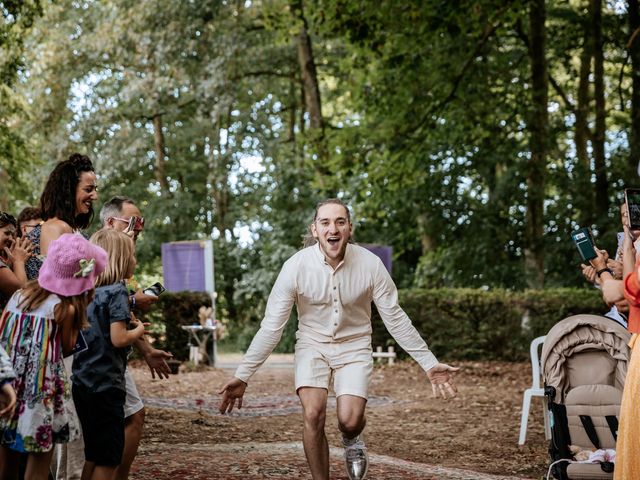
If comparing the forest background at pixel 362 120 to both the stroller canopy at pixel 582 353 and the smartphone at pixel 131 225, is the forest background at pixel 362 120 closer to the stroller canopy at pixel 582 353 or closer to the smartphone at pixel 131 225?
the smartphone at pixel 131 225

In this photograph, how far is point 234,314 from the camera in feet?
110

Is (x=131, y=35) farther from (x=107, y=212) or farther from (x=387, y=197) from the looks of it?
(x=107, y=212)

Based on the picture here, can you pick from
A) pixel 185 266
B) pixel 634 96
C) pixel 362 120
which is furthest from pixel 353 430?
pixel 362 120

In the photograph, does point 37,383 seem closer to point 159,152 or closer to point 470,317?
point 470,317

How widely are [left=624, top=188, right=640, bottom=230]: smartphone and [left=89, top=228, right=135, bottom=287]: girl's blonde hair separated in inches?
110

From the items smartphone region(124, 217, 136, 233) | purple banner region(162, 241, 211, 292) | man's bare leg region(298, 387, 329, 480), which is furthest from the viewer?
purple banner region(162, 241, 211, 292)

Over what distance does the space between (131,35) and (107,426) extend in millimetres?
22458

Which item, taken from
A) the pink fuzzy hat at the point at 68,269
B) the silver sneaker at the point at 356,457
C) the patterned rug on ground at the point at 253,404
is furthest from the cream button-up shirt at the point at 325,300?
the patterned rug on ground at the point at 253,404

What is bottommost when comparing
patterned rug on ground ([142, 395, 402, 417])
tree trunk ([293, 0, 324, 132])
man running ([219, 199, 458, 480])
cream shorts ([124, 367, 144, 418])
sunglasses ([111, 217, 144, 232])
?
patterned rug on ground ([142, 395, 402, 417])

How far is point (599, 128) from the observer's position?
2414 cm

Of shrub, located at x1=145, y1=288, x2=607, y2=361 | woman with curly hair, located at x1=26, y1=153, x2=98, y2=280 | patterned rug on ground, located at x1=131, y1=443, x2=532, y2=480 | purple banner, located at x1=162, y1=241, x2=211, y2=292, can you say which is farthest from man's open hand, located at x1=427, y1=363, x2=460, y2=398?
purple banner, located at x1=162, y1=241, x2=211, y2=292

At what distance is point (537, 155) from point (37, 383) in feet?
60.3

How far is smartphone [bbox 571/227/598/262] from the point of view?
19.7ft

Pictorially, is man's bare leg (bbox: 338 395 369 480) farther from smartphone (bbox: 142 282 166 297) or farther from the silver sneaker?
smartphone (bbox: 142 282 166 297)
